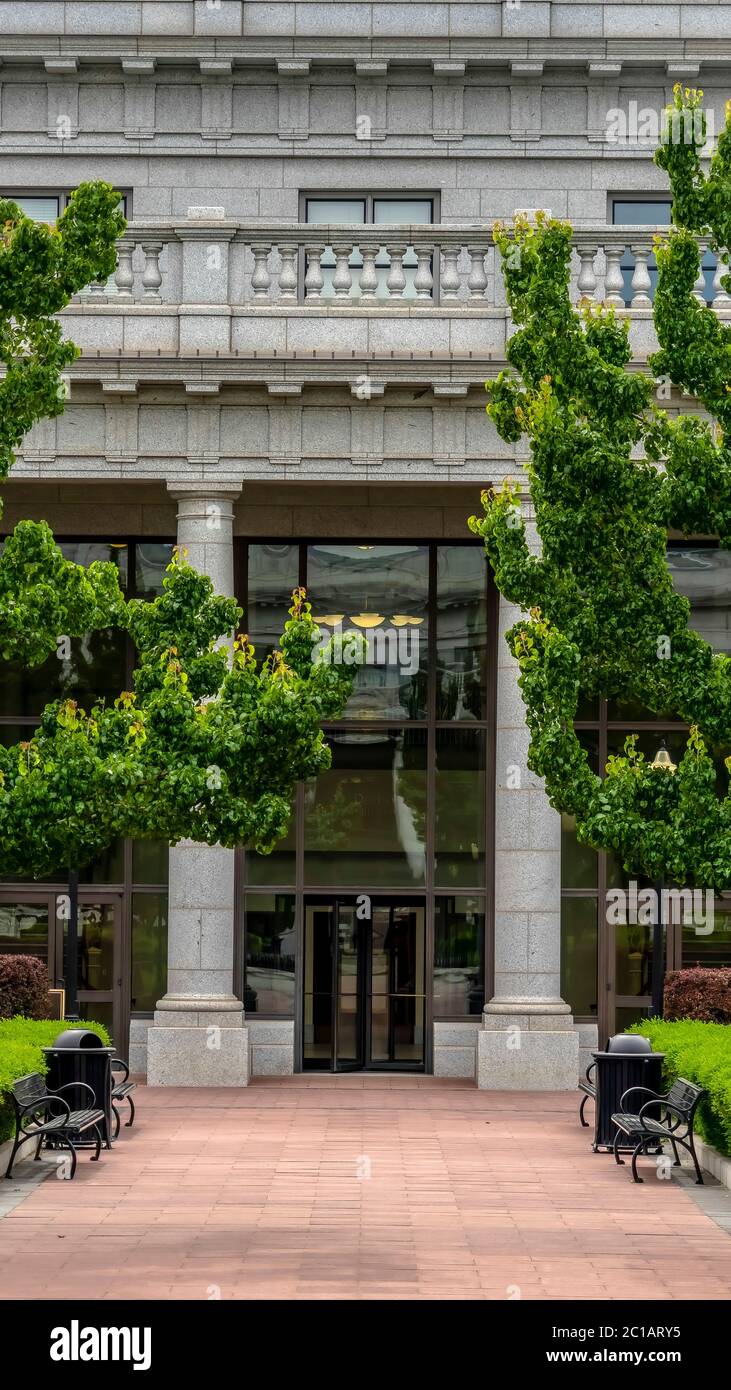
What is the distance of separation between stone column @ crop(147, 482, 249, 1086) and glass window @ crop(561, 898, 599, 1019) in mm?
4611

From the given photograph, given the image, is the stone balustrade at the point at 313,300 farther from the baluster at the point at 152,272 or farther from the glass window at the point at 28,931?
the glass window at the point at 28,931

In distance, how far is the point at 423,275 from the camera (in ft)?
76.8

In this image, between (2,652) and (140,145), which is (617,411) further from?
(140,145)

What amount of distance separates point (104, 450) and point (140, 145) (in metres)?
5.05

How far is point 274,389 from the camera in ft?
76.5

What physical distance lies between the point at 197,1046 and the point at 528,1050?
4.10 m

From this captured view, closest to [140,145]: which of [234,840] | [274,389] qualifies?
[274,389]

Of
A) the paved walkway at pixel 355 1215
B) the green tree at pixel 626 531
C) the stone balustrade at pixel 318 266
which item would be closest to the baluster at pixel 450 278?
the stone balustrade at pixel 318 266

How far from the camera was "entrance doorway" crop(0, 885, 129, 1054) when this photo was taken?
25188 millimetres

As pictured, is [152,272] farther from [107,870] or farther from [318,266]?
[107,870]

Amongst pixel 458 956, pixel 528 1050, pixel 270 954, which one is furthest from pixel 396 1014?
pixel 528 1050

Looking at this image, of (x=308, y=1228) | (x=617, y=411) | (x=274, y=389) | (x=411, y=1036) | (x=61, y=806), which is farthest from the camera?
(x=411, y=1036)

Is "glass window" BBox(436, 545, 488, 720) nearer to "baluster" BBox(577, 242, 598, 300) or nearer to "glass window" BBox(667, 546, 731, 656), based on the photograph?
"glass window" BBox(667, 546, 731, 656)

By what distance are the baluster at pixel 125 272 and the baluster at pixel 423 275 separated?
356 cm
